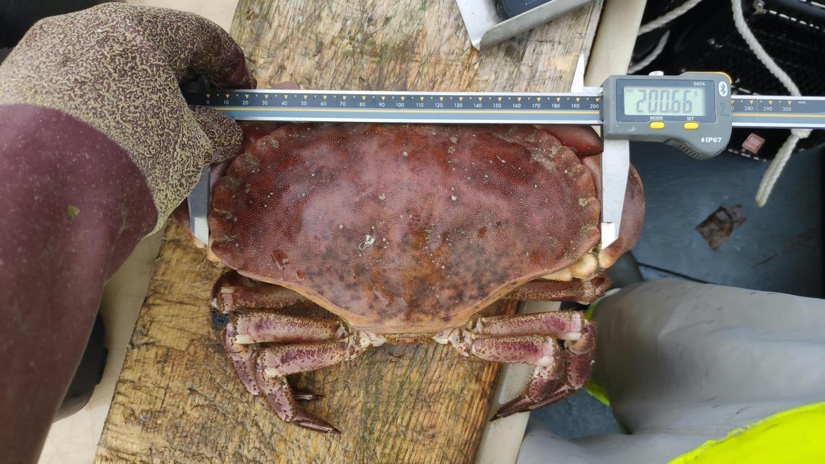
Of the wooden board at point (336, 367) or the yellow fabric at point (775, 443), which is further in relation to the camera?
the wooden board at point (336, 367)

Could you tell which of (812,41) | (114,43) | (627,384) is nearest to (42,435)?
(114,43)

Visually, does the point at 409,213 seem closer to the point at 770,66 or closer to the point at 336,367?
the point at 336,367

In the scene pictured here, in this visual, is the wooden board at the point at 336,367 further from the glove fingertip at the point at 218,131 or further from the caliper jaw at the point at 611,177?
the glove fingertip at the point at 218,131

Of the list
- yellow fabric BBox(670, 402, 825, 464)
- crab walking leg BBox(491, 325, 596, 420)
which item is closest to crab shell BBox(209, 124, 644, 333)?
crab walking leg BBox(491, 325, 596, 420)

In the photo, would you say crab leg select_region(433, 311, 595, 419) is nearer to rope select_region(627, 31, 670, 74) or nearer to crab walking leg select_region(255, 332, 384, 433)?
crab walking leg select_region(255, 332, 384, 433)

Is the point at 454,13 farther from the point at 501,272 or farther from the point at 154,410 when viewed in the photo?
the point at 154,410

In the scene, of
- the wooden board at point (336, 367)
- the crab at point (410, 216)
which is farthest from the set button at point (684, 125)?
the wooden board at point (336, 367)

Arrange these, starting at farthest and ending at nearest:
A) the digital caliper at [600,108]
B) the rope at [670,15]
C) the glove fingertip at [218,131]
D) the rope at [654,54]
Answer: the rope at [654,54] < the rope at [670,15] < the digital caliper at [600,108] < the glove fingertip at [218,131]
